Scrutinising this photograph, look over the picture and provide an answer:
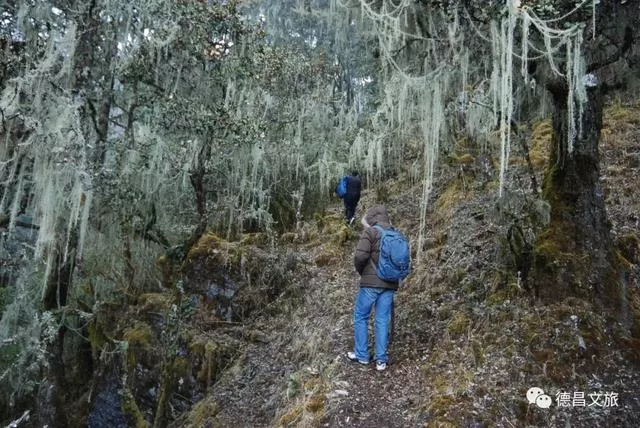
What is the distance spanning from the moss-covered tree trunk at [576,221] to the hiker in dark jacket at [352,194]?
5.27 metres

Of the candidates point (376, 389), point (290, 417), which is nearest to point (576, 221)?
point (376, 389)

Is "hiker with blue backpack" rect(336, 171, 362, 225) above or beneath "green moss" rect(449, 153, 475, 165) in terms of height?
beneath

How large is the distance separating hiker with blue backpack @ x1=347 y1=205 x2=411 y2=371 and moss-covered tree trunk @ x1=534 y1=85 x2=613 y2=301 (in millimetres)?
1489

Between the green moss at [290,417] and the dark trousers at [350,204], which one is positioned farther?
the dark trousers at [350,204]

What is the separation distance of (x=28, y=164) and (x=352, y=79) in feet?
44.0

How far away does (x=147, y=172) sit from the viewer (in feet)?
27.4

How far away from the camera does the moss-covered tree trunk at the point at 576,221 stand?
192 inches

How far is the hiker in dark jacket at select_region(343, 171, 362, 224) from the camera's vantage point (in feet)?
33.5

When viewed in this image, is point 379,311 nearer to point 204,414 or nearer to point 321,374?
point 321,374

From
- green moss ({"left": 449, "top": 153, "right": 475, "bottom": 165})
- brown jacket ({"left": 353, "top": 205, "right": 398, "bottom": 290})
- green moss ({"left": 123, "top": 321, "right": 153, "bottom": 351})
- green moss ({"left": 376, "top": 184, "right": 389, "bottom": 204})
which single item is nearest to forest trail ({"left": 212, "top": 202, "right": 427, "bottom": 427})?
brown jacket ({"left": 353, "top": 205, "right": 398, "bottom": 290})

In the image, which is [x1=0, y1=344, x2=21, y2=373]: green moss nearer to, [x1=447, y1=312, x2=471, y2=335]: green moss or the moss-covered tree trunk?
[x1=447, y1=312, x2=471, y2=335]: green moss

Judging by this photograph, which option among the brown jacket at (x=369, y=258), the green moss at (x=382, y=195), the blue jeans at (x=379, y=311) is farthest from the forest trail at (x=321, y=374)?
the green moss at (x=382, y=195)

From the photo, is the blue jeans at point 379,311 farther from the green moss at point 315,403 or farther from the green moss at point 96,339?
the green moss at point 96,339

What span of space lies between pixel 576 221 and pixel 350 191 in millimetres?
5611
